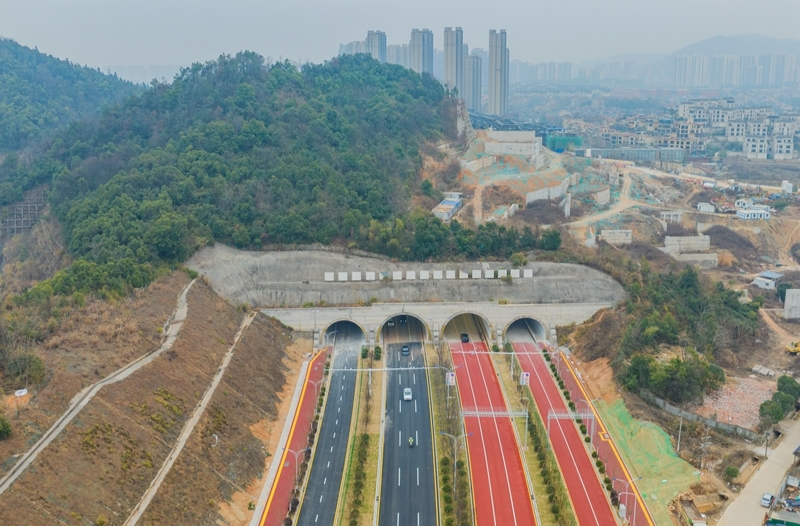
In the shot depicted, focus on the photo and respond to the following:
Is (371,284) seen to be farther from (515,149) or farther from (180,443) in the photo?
(515,149)

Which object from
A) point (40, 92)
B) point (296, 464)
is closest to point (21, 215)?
point (40, 92)

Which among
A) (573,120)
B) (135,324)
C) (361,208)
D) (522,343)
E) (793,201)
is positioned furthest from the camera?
(573,120)

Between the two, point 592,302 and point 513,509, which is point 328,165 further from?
point 513,509

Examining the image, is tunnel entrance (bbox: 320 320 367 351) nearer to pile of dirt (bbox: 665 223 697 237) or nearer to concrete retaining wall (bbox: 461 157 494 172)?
concrete retaining wall (bbox: 461 157 494 172)

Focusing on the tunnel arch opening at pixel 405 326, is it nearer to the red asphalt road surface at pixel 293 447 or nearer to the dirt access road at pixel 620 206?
the red asphalt road surface at pixel 293 447

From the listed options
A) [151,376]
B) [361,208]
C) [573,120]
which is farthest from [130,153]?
[573,120]

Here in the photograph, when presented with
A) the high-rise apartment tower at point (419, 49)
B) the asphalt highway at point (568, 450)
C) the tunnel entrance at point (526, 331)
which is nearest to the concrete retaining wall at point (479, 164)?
the tunnel entrance at point (526, 331)

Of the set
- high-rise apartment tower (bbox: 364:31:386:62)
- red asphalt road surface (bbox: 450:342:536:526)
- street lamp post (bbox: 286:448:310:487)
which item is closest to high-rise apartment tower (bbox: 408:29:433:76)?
high-rise apartment tower (bbox: 364:31:386:62)
